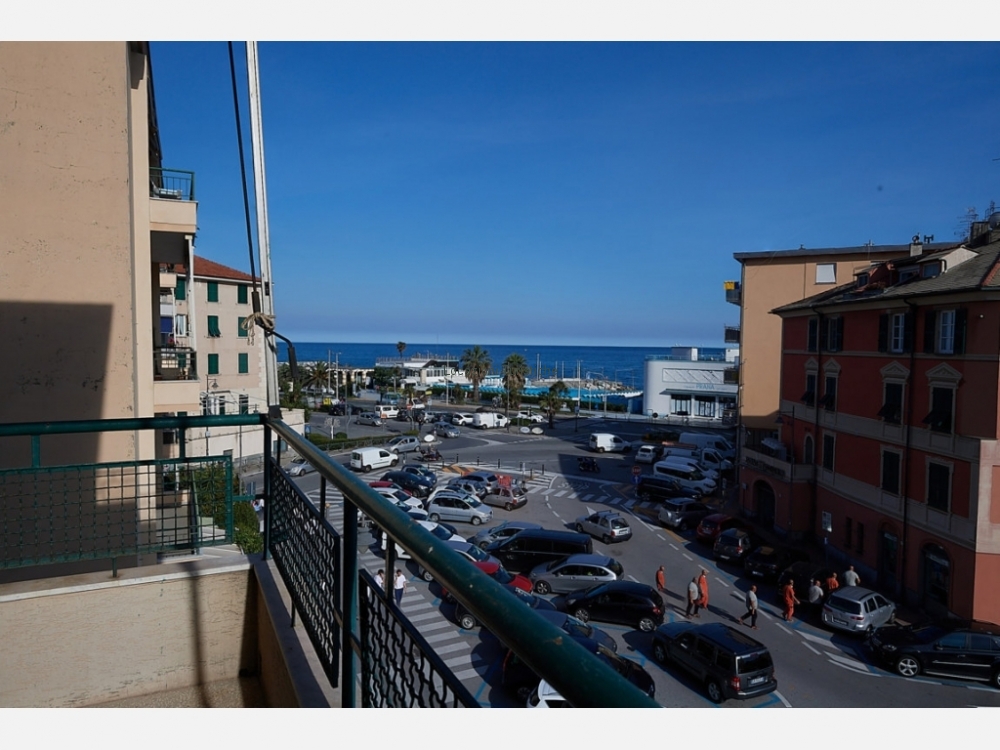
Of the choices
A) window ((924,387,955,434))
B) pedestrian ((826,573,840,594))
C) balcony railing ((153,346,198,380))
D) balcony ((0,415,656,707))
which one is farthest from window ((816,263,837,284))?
balcony ((0,415,656,707))

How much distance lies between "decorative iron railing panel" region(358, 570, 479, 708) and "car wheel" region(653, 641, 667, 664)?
14.9 metres

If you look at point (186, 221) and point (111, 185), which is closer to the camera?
point (111, 185)

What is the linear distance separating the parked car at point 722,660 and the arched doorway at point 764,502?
15.0 m

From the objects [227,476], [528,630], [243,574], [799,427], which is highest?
[528,630]

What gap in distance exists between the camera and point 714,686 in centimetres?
1369

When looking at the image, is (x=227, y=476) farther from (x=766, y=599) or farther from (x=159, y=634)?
(x=766, y=599)

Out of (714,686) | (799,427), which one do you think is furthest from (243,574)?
(799,427)

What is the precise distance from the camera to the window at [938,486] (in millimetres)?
19172

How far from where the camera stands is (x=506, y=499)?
30.4 meters

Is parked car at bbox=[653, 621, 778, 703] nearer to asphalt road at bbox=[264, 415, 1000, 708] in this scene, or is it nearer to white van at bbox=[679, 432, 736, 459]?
asphalt road at bbox=[264, 415, 1000, 708]

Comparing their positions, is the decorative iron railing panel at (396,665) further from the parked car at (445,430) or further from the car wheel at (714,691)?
the parked car at (445,430)

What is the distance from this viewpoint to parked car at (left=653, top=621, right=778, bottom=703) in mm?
13359

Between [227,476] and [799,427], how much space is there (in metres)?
27.6
